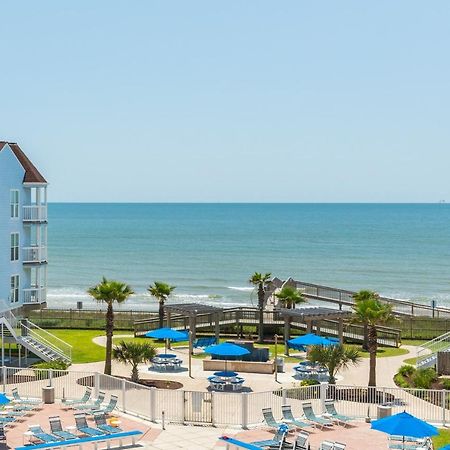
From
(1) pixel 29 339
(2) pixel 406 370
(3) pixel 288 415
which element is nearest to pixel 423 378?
(2) pixel 406 370

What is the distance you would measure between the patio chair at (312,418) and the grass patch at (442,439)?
352cm

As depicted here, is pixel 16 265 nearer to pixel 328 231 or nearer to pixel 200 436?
pixel 200 436

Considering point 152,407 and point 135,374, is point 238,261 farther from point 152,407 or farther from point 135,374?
point 152,407

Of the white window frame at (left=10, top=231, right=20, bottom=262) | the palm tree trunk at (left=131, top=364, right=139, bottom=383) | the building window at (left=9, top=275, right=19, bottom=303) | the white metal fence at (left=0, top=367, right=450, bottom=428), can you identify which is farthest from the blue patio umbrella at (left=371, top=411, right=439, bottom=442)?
the white window frame at (left=10, top=231, right=20, bottom=262)

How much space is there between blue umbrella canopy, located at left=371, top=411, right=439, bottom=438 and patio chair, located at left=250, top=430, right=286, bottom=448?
2.93 meters

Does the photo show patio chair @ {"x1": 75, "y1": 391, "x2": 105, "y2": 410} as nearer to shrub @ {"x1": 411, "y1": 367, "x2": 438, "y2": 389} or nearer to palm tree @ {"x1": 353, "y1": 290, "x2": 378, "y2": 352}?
shrub @ {"x1": 411, "y1": 367, "x2": 438, "y2": 389}

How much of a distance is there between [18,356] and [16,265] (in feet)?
15.6

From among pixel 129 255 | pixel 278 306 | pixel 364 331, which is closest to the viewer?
pixel 364 331

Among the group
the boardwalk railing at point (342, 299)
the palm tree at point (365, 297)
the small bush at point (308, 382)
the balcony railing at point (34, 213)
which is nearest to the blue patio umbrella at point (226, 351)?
the small bush at point (308, 382)

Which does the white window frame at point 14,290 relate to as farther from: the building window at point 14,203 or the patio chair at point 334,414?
the patio chair at point 334,414

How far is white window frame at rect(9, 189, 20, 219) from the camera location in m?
41.0

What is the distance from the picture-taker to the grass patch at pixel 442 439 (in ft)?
82.2

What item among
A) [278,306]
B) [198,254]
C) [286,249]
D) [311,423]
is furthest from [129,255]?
[311,423]

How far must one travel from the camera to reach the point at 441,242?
158m
